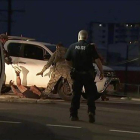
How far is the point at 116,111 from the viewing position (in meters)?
12.1

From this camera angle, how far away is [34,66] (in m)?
14.6

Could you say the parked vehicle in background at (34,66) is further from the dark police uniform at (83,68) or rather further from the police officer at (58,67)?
the dark police uniform at (83,68)

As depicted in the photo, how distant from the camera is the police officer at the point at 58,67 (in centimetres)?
1398

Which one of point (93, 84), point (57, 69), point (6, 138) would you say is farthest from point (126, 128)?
point (57, 69)

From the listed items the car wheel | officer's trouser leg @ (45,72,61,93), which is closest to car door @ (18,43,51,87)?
officer's trouser leg @ (45,72,61,93)

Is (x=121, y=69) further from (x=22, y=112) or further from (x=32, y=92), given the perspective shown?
(x=22, y=112)

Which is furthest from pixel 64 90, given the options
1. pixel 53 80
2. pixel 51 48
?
pixel 51 48

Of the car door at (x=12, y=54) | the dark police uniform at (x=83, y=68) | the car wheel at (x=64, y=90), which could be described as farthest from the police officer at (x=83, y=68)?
the car door at (x=12, y=54)

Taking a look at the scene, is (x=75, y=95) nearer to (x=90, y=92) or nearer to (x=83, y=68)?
(x=90, y=92)

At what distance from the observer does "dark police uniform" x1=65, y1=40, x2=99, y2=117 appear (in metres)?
9.61

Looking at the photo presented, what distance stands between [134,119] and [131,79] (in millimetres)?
15399

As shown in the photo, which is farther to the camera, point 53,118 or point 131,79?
point 131,79

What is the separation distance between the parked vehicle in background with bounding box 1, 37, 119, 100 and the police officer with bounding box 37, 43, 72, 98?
226mm

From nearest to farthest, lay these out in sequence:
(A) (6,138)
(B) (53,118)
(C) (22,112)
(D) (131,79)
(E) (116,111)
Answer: (A) (6,138) → (B) (53,118) → (C) (22,112) → (E) (116,111) → (D) (131,79)
